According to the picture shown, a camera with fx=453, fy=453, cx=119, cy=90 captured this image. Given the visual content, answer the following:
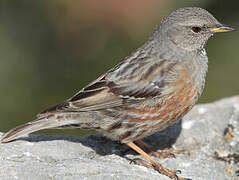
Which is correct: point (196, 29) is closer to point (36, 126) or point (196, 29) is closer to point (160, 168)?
point (160, 168)

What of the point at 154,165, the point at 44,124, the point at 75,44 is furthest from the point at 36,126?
the point at 75,44

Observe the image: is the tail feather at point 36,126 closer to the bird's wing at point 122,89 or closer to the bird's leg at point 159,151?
the bird's wing at point 122,89

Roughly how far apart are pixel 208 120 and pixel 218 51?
345 cm

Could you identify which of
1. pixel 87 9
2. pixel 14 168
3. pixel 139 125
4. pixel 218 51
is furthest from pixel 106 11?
pixel 14 168

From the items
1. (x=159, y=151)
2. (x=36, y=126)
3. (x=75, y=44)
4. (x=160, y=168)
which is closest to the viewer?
(x=160, y=168)

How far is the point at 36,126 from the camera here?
18.6ft

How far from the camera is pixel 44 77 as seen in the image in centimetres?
949

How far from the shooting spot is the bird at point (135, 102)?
5637 millimetres

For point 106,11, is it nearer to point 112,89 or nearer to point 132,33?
point 132,33

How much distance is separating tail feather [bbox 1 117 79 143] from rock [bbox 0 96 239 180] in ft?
0.43

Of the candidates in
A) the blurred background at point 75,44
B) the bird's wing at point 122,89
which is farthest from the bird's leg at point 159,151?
the blurred background at point 75,44

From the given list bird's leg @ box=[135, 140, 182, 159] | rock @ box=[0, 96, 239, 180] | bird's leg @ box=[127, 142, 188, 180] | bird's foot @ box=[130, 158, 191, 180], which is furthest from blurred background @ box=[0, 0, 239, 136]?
bird's foot @ box=[130, 158, 191, 180]

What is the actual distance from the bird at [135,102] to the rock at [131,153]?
0.26 meters

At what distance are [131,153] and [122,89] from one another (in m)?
0.93
